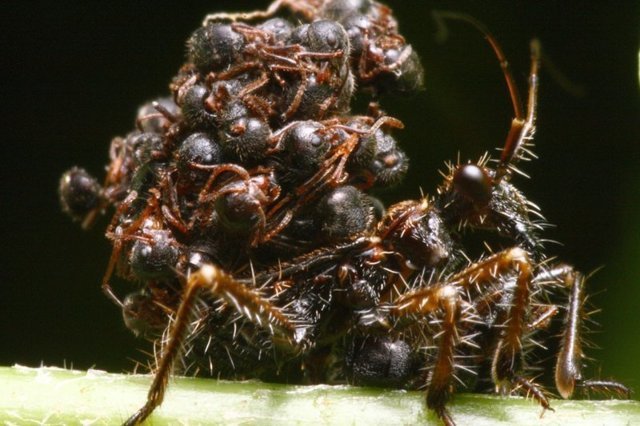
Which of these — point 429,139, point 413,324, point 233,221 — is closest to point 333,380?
point 413,324

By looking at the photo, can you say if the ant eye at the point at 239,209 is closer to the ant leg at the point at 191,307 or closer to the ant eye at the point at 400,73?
the ant leg at the point at 191,307

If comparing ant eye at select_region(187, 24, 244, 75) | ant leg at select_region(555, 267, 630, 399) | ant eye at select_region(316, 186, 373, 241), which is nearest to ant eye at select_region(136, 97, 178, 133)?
ant eye at select_region(187, 24, 244, 75)

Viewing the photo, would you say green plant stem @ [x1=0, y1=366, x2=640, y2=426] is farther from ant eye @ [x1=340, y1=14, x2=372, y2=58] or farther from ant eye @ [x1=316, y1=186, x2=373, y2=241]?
ant eye @ [x1=340, y1=14, x2=372, y2=58]

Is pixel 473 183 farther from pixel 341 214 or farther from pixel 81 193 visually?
pixel 81 193

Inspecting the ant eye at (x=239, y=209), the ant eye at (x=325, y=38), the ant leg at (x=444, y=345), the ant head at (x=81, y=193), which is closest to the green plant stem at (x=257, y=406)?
the ant leg at (x=444, y=345)

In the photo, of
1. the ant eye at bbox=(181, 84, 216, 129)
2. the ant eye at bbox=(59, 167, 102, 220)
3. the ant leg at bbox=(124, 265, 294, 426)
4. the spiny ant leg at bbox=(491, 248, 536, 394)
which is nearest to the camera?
the ant leg at bbox=(124, 265, 294, 426)

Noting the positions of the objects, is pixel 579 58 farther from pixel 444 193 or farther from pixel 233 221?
pixel 233 221
